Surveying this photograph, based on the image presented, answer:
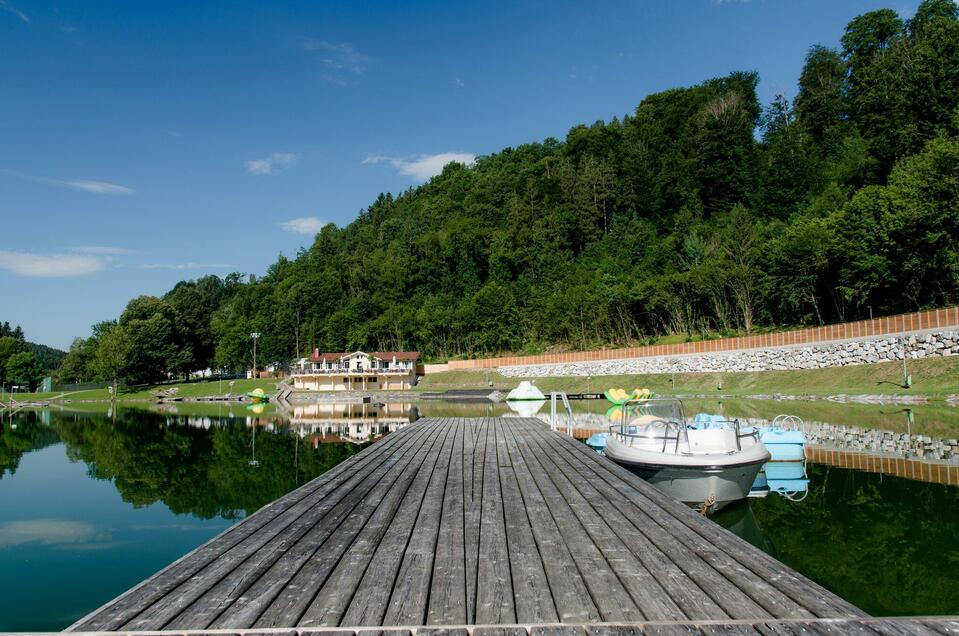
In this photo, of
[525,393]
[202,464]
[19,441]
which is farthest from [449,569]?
[525,393]

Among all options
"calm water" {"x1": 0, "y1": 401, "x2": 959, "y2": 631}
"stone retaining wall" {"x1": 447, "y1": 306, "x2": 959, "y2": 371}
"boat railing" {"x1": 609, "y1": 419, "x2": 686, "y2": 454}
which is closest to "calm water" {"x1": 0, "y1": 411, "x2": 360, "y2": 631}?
"calm water" {"x1": 0, "y1": 401, "x2": 959, "y2": 631}

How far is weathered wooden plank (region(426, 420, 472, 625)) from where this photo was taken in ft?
13.4

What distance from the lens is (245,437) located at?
29359 millimetres

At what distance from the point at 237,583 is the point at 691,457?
342 inches

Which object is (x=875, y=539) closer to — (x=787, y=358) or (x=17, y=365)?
(x=787, y=358)

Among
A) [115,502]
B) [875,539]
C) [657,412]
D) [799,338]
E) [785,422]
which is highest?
[799,338]

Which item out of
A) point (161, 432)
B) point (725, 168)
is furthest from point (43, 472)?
point (725, 168)

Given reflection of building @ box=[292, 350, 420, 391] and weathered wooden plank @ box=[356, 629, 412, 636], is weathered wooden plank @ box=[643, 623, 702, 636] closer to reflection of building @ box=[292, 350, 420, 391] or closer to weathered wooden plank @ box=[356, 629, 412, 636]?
weathered wooden plank @ box=[356, 629, 412, 636]

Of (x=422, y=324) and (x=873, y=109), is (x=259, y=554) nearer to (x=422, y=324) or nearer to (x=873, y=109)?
(x=873, y=109)

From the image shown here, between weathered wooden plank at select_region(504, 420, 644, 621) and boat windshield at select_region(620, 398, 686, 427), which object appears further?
boat windshield at select_region(620, 398, 686, 427)

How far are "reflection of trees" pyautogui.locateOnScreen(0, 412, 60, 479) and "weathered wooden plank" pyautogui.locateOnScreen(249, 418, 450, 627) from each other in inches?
771

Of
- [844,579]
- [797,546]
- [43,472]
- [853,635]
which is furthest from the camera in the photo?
[43,472]

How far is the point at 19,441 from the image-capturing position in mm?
31797

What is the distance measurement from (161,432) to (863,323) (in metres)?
42.5
